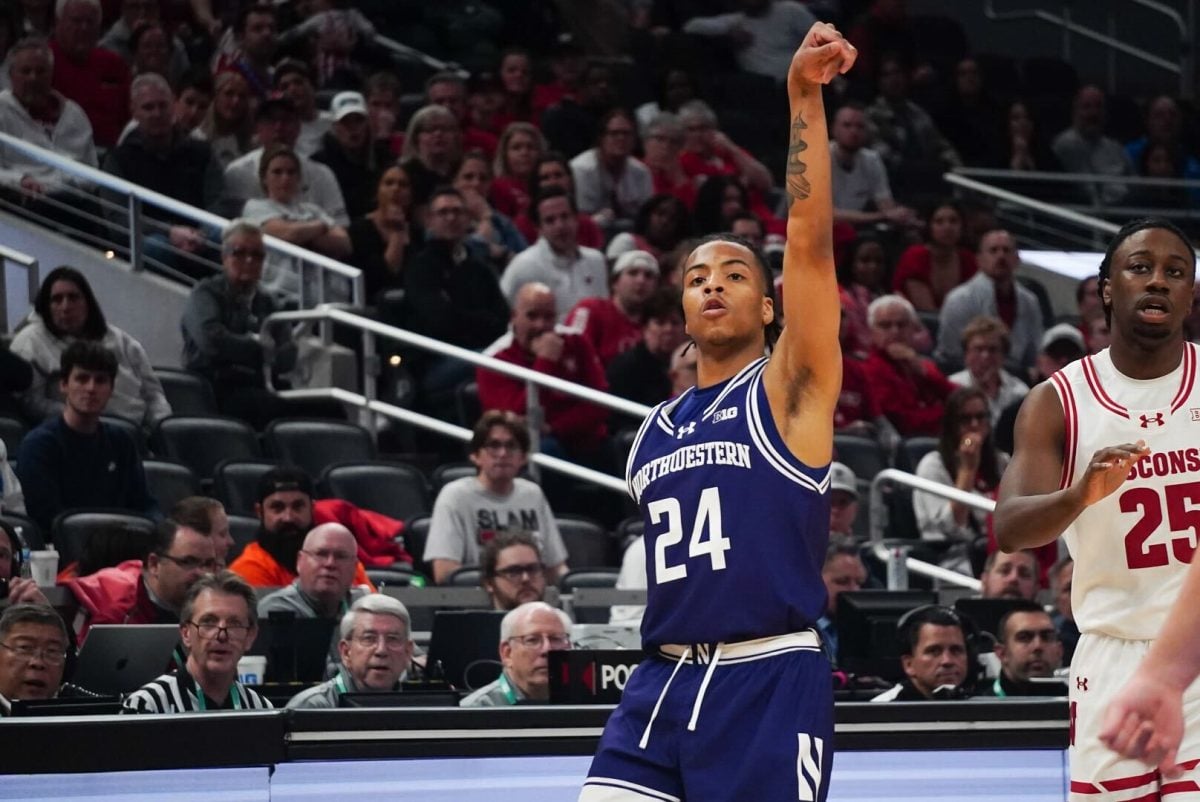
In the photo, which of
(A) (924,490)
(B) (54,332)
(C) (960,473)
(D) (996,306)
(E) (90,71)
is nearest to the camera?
(B) (54,332)

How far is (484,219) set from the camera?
42.7 feet

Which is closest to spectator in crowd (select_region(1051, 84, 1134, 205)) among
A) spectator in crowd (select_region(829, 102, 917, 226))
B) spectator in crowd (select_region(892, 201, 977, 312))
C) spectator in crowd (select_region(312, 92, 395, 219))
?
spectator in crowd (select_region(829, 102, 917, 226))

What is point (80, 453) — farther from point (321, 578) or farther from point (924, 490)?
point (924, 490)

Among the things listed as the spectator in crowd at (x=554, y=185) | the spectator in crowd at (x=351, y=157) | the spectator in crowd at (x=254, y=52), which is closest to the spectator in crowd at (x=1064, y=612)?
the spectator in crowd at (x=554, y=185)

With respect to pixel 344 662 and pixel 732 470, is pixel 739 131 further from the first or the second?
pixel 732 470

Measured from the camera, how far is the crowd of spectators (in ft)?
28.1

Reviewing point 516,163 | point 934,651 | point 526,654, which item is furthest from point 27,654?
Result: point 516,163

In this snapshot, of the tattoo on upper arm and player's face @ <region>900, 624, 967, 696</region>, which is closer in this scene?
the tattoo on upper arm

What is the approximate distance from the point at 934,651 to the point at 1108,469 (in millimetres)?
3459

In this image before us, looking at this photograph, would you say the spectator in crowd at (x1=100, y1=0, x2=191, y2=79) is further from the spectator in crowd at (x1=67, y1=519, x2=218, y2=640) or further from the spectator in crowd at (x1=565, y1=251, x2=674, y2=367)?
the spectator in crowd at (x1=67, y1=519, x2=218, y2=640)

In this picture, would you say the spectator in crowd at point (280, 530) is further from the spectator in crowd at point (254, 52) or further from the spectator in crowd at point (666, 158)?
the spectator in crowd at point (666, 158)

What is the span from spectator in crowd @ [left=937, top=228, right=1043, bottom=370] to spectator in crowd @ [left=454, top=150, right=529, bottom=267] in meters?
2.86

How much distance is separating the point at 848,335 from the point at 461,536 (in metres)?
3.90

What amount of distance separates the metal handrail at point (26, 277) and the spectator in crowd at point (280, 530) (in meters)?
2.37
